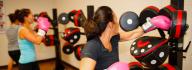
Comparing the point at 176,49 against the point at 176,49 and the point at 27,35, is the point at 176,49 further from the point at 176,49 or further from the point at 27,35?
the point at 27,35

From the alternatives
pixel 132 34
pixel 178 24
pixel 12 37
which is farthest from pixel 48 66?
pixel 178 24

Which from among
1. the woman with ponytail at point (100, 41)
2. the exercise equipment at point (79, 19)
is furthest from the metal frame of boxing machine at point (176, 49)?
the exercise equipment at point (79, 19)

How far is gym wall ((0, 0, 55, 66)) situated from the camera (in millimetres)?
5309

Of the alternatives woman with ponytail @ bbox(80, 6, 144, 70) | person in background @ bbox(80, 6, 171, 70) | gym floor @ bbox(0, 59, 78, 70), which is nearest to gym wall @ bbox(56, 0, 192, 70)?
gym floor @ bbox(0, 59, 78, 70)

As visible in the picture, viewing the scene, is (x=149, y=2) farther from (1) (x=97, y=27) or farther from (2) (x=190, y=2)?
(1) (x=97, y=27)

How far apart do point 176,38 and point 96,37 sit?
0.62 m

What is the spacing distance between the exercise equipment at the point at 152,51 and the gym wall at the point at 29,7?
426 centimetres

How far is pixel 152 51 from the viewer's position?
67.7 inches

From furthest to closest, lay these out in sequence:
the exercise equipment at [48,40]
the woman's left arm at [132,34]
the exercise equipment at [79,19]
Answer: the exercise equipment at [48,40], the exercise equipment at [79,19], the woman's left arm at [132,34]

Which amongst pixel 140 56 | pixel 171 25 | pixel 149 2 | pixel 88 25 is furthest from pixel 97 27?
pixel 149 2

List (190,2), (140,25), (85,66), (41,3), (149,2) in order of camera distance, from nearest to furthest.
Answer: (85,66) < (140,25) < (190,2) < (149,2) < (41,3)

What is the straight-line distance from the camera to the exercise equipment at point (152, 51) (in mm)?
1728

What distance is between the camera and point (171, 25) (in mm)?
1694

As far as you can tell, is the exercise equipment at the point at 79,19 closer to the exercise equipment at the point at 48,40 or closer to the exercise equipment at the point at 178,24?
the exercise equipment at the point at 48,40
